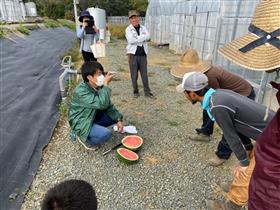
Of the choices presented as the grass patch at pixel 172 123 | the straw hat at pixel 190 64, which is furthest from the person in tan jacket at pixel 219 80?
the grass patch at pixel 172 123

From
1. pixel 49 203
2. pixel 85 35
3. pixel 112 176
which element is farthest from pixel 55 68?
pixel 49 203

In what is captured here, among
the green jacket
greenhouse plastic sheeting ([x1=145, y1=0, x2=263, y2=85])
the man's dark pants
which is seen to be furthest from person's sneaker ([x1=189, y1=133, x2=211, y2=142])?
greenhouse plastic sheeting ([x1=145, y1=0, x2=263, y2=85])

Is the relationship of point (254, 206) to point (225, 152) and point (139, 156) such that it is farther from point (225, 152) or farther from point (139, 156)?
point (139, 156)

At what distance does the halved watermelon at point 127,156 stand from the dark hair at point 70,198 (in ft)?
5.62

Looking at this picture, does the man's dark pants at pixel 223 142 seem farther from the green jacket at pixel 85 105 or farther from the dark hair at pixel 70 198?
the dark hair at pixel 70 198

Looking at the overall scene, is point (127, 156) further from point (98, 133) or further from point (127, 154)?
point (98, 133)

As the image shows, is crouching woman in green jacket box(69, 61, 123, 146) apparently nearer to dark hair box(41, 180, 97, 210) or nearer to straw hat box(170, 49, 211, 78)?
straw hat box(170, 49, 211, 78)

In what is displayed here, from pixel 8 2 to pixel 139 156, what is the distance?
18948mm

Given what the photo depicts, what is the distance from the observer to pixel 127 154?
3.00m

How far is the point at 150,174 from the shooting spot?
2777 millimetres

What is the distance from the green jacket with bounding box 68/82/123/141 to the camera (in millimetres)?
2938

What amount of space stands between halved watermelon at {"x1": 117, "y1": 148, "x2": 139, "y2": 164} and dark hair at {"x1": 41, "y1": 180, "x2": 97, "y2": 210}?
171 cm

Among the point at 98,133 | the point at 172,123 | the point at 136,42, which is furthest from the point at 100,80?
the point at 136,42

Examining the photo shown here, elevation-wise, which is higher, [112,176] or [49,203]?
[49,203]
